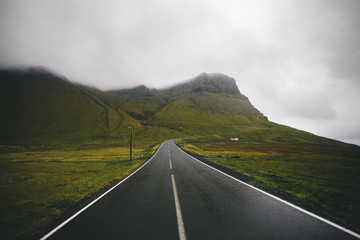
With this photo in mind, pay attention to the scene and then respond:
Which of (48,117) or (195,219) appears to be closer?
(195,219)

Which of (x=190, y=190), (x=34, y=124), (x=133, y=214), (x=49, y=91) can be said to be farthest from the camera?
(x=49, y=91)

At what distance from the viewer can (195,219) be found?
574 cm

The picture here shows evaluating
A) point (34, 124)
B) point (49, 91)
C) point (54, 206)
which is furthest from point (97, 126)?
point (54, 206)

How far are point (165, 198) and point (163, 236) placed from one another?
372cm

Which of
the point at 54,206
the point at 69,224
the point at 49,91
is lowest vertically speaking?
the point at 54,206

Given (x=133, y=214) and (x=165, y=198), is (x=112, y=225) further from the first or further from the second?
(x=165, y=198)

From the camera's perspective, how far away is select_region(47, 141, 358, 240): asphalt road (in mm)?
4762

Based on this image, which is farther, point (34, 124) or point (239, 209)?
point (34, 124)

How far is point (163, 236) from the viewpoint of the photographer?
4676mm

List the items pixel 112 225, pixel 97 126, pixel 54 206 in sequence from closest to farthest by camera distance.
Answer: pixel 112 225, pixel 54 206, pixel 97 126

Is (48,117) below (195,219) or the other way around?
the other way around

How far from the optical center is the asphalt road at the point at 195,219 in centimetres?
476

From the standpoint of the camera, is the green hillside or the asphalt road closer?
the asphalt road

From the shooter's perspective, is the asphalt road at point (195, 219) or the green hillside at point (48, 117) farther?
the green hillside at point (48, 117)
